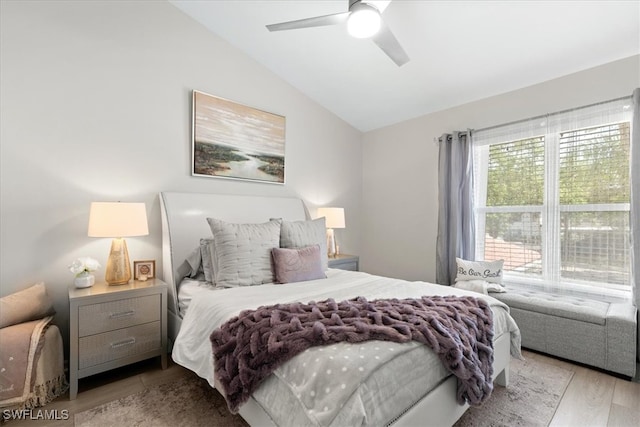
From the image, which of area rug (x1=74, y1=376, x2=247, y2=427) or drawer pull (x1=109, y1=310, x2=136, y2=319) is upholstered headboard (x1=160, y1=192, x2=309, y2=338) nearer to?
drawer pull (x1=109, y1=310, x2=136, y2=319)

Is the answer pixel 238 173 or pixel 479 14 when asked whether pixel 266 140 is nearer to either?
pixel 238 173

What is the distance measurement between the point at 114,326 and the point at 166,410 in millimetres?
699

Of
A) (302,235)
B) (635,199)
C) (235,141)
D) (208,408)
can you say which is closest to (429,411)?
(208,408)

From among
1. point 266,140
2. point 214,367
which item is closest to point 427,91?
point 266,140

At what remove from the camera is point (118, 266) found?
225 cm

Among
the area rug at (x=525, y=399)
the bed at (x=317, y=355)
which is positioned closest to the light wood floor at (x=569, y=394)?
the area rug at (x=525, y=399)

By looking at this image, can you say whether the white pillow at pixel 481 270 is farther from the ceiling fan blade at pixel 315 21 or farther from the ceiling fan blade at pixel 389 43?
the ceiling fan blade at pixel 315 21

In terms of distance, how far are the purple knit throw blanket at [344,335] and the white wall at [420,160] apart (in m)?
2.28

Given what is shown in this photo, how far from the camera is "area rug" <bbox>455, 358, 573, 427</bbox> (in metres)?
1.69

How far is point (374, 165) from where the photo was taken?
14.4ft

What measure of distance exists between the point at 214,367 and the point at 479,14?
10.1 feet

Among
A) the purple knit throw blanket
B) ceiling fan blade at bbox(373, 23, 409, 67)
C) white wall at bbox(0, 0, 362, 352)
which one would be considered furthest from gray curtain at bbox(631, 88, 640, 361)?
white wall at bbox(0, 0, 362, 352)

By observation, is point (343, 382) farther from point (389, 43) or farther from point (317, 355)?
point (389, 43)

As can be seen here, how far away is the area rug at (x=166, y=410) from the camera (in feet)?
5.44
